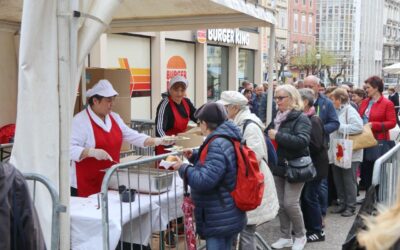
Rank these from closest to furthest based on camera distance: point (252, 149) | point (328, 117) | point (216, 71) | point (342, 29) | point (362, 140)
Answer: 1. point (252, 149)
2. point (328, 117)
3. point (362, 140)
4. point (216, 71)
5. point (342, 29)

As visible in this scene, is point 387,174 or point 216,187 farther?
point 387,174

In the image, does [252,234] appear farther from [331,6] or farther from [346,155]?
[331,6]

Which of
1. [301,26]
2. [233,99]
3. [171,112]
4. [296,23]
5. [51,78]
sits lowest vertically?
[171,112]

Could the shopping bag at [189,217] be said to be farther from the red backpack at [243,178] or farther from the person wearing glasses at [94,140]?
the person wearing glasses at [94,140]

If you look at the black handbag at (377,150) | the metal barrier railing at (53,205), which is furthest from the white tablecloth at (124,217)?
the black handbag at (377,150)

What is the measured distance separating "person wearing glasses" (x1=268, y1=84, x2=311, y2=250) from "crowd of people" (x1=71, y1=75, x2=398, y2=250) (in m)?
0.01

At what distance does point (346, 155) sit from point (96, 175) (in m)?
3.63

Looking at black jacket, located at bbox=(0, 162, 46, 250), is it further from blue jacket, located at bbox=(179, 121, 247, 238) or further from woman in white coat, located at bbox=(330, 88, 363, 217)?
woman in white coat, located at bbox=(330, 88, 363, 217)

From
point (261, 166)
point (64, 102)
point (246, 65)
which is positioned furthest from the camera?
point (246, 65)

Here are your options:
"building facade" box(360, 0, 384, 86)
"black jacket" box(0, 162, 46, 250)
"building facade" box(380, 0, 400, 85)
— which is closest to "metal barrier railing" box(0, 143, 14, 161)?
"black jacket" box(0, 162, 46, 250)

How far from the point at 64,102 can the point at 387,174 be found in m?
2.77

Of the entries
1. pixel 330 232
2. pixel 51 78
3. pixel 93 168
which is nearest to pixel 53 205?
pixel 51 78

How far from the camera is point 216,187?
3744 millimetres

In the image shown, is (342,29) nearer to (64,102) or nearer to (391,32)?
(391,32)
